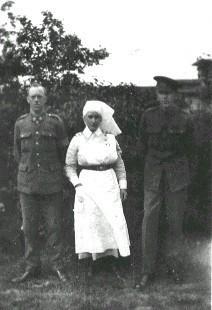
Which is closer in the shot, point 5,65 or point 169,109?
point 169,109

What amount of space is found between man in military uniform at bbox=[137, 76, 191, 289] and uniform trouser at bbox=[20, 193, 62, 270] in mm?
872

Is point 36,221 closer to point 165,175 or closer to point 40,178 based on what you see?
point 40,178

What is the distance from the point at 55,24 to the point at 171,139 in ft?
12.5

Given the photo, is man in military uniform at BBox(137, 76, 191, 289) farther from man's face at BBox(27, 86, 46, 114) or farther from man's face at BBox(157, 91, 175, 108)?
man's face at BBox(27, 86, 46, 114)

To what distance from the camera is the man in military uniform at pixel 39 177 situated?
5379mm

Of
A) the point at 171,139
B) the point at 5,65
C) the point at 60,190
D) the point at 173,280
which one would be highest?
the point at 5,65

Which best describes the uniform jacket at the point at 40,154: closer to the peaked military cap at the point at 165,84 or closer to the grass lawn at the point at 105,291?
the grass lawn at the point at 105,291

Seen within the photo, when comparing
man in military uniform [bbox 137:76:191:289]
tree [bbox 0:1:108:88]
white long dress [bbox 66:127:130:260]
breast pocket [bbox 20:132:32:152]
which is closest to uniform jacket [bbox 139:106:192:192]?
man in military uniform [bbox 137:76:191:289]

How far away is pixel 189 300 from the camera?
4.75 meters

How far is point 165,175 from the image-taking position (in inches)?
Answer: 209

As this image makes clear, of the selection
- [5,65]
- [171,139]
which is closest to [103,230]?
[171,139]

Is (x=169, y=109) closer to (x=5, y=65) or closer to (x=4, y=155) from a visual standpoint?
(x=4, y=155)

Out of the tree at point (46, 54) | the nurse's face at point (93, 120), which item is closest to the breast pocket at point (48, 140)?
the nurse's face at point (93, 120)

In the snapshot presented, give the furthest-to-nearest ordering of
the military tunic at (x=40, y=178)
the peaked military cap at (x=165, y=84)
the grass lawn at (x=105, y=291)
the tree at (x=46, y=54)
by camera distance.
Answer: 1. the tree at (x=46, y=54)
2. the military tunic at (x=40, y=178)
3. the peaked military cap at (x=165, y=84)
4. the grass lawn at (x=105, y=291)
